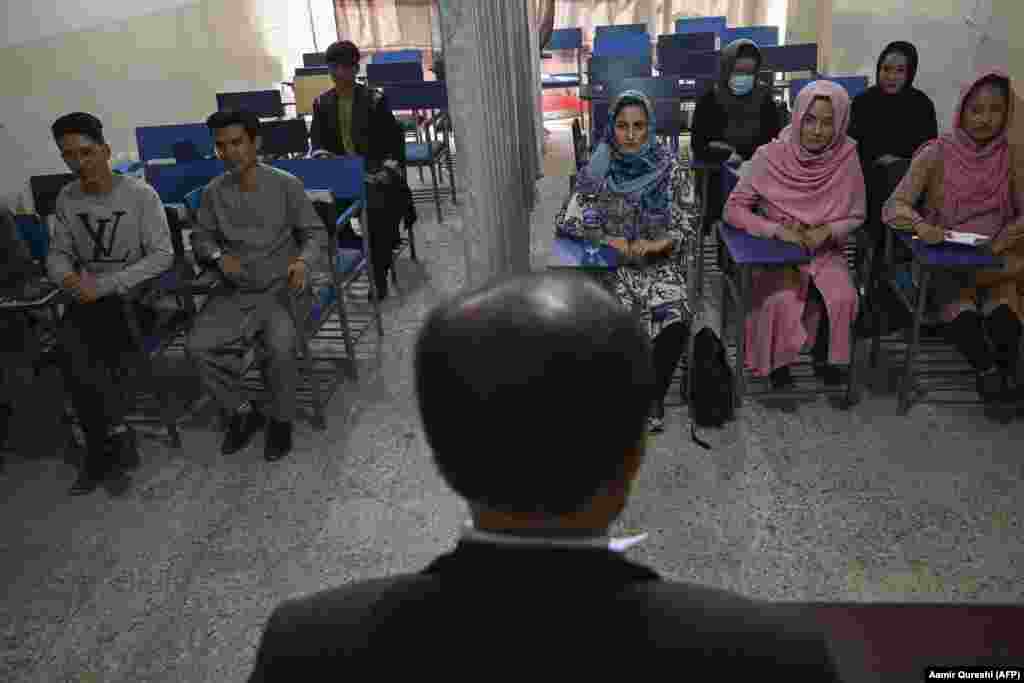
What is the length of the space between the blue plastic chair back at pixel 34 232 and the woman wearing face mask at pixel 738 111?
3289mm

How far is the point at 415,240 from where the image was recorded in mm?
5730

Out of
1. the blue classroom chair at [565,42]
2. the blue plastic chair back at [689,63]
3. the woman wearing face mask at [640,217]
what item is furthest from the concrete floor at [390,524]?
the blue classroom chair at [565,42]

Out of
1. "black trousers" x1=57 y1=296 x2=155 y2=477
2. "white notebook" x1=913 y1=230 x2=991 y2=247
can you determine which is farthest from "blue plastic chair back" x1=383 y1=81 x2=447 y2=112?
"white notebook" x1=913 y1=230 x2=991 y2=247

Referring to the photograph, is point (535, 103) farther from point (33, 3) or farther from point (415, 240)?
point (33, 3)

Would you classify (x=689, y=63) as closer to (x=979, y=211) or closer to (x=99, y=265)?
(x=979, y=211)

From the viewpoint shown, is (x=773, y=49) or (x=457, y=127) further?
(x=773, y=49)

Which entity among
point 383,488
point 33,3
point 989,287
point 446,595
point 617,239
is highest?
point 33,3

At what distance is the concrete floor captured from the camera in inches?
95.5

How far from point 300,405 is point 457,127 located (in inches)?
72.3

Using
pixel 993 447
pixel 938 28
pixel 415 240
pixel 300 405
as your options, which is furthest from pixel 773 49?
pixel 300 405

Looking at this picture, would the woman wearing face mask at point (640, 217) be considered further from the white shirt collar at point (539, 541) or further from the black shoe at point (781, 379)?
the white shirt collar at point (539, 541)

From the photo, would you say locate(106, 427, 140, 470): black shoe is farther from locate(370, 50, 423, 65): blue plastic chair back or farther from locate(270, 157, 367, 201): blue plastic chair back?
locate(370, 50, 423, 65): blue plastic chair back

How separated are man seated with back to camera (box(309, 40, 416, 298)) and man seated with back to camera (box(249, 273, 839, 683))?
401 centimetres

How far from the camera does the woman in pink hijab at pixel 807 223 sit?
3275mm
